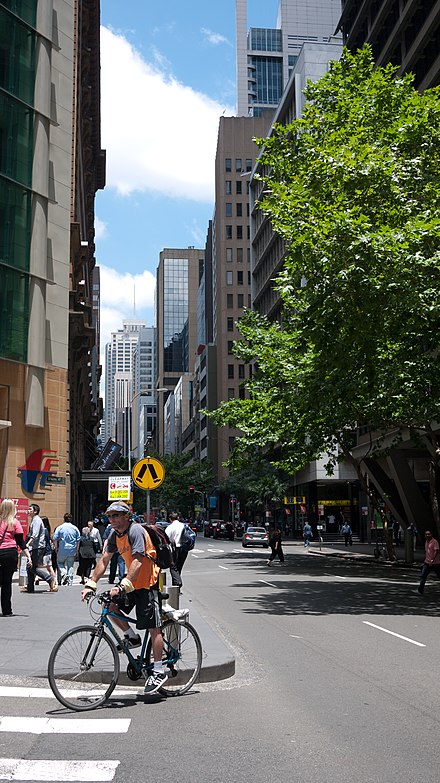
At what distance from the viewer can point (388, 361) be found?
20.6 m

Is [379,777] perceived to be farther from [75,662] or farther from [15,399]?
[15,399]

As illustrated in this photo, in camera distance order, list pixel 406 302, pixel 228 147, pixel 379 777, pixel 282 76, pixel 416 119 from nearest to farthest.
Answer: pixel 379 777 < pixel 406 302 < pixel 416 119 < pixel 228 147 < pixel 282 76

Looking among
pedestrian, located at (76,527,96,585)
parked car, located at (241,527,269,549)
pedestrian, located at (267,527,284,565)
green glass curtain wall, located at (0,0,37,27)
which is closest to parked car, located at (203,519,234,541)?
parked car, located at (241,527,269,549)

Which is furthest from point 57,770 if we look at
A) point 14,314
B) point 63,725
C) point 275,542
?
point 275,542

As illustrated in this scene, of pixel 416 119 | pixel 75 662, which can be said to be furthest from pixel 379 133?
pixel 75 662

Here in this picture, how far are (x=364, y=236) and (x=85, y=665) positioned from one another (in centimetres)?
1161

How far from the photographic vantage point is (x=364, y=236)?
17141 mm

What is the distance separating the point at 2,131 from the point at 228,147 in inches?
3590

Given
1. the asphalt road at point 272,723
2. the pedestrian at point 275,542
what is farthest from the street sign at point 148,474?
the pedestrian at point 275,542

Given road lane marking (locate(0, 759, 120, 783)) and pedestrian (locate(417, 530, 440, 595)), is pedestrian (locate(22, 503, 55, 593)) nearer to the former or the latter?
pedestrian (locate(417, 530, 440, 595))

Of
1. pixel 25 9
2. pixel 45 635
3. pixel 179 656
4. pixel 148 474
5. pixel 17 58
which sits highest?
pixel 25 9

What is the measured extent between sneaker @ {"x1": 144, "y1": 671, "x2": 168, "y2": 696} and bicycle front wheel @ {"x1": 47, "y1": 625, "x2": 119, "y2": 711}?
1.18ft

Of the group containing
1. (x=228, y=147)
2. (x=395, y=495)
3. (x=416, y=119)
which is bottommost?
(x=395, y=495)

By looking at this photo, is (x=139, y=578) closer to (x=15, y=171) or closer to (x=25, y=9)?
(x=15, y=171)
